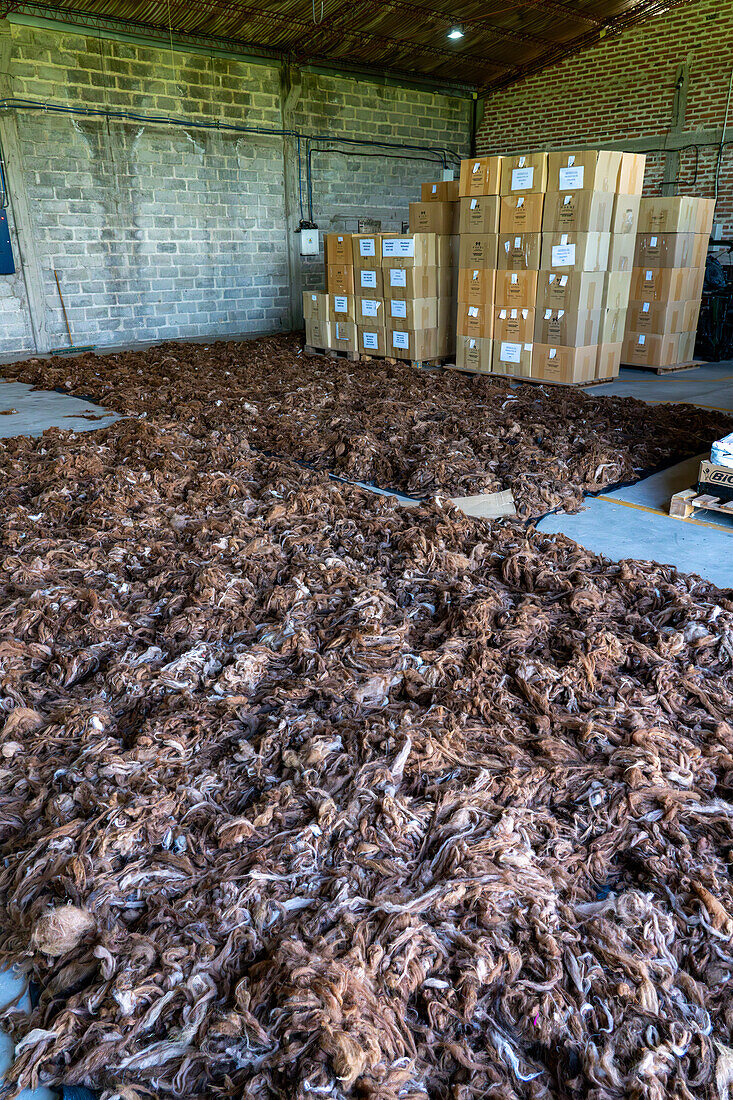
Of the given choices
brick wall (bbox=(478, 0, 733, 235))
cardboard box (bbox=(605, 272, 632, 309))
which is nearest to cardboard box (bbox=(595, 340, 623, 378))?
cardboard box (bbox=(605, 272, 632, 309))

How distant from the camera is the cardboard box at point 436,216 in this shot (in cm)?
919

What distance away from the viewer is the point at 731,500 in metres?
4.07

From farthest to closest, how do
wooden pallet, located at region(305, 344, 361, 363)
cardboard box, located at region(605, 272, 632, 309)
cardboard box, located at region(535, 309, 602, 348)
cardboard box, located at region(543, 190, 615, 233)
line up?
wooden pallet, located at region(305, 344, 361, 363) < cardboard box, located at region(605, 272, 632, 309) < cardboard box, located at region(535, 309, 602, 348) < cardboard box, located at region(543, 190, 615, 233)

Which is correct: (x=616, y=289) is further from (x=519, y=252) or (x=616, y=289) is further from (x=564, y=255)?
(x=519, y=252)

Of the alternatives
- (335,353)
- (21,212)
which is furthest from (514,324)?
(21,212)

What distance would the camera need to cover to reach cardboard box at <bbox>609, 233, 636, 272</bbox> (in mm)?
7531

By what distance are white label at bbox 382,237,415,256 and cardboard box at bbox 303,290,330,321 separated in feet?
4.17

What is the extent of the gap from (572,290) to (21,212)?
7398mm

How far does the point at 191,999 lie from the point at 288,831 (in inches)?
19.9

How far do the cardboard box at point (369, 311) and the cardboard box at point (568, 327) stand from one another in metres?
2.19

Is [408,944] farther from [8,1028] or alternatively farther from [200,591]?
[200,591]

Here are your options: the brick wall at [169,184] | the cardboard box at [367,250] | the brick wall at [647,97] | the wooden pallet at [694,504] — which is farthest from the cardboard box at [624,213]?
the brick wall at [169,184]

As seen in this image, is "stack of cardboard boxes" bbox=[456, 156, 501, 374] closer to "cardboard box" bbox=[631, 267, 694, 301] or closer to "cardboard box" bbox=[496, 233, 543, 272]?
"cardboard box" bbox=[496, 233, 543, 272]

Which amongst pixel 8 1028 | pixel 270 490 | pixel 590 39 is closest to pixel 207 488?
pixel 270 490
